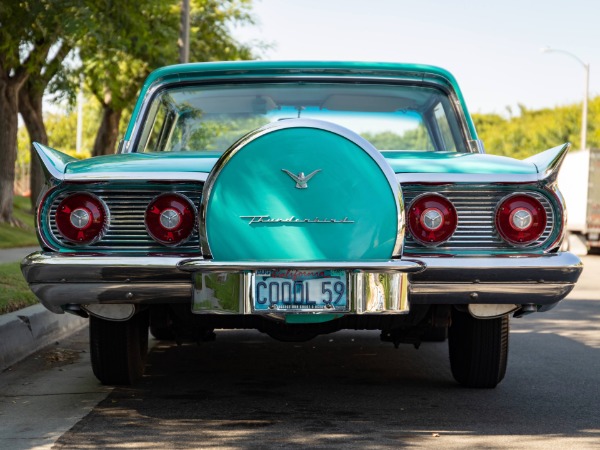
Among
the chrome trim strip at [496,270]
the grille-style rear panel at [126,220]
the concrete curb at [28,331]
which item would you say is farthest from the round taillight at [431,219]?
the concrete curb at [28,331]

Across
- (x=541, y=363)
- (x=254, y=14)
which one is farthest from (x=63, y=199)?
(x=254, y=14)

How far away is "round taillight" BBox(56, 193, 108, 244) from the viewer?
489 cm

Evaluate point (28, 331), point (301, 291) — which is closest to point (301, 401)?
point (301, 291)

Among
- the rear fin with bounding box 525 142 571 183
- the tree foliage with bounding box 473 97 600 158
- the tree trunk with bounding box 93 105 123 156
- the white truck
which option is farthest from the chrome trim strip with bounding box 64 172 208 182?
the tree foliage with bounding box 473 97 600 158

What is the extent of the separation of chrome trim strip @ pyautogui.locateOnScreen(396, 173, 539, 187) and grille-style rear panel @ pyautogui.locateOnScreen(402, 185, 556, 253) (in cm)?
5

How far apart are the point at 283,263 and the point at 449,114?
2020 millimetres

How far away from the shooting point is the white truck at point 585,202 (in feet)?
86.0

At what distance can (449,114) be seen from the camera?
20.5ft

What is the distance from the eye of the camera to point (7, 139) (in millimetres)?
22875

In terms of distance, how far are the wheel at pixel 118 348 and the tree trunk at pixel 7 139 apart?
1736cm

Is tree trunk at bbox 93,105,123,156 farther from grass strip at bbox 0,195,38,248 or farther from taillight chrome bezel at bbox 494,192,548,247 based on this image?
taillight chrome bezel at bbox 494,192,548,247

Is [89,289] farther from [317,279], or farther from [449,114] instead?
[449,114]

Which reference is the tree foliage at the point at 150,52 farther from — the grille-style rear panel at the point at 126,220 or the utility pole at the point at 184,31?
the grille-style rear panel at the point at 126,220

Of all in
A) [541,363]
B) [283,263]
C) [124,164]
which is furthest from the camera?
[541,363]
